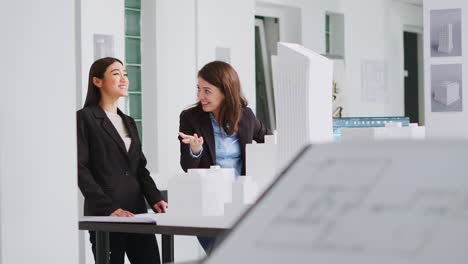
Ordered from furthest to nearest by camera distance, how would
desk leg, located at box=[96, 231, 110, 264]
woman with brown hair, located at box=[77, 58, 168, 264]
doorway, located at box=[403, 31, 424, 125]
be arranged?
doorway, located at box=[403, 31, 424, 125] < woman with brown hair, located at box=[77, 58, 168, 264] < desk leg, located at box=[96, 231, 110, 264]

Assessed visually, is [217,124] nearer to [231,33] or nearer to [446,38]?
[446,38]

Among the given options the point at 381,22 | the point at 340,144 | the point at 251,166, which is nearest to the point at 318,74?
the point at 251,166

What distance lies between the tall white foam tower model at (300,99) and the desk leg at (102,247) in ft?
3.36

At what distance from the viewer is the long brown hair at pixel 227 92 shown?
4898mm

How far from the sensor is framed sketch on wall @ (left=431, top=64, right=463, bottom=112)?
7.23 m

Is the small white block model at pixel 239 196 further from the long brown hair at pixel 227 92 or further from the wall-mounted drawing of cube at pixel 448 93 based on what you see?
the wall-mounted drawing of cube at pixel 448 93

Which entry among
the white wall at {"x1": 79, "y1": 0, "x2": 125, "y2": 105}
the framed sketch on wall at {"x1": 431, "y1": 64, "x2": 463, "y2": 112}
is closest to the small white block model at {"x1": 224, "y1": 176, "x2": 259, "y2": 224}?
the white wall at {"x1": 79, "y1": 0, "x2": 125, "y2": 105}

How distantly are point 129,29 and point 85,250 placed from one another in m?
2.03

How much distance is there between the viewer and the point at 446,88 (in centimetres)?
721

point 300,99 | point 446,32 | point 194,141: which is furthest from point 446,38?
point 300,99

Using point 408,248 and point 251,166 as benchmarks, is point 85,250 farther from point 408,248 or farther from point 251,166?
point 408,248

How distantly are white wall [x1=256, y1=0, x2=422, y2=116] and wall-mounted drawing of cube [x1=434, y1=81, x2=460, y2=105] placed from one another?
3.49m

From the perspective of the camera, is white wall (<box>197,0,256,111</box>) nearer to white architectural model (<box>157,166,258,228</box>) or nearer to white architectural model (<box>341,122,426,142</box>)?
white architectural model (<box>341,122,426,142</box>)

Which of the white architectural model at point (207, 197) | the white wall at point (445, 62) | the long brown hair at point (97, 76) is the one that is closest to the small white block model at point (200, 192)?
the white architectural model at point (207, 197)
